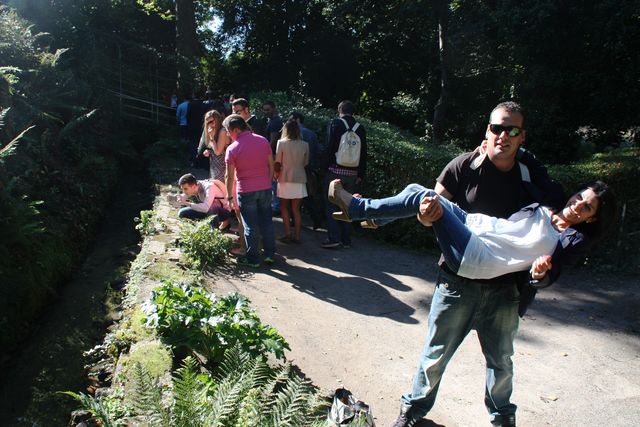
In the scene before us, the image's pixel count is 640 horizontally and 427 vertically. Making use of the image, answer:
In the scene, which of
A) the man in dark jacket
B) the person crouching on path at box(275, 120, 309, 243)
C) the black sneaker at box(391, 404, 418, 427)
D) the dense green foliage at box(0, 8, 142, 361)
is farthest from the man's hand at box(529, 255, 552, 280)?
the dense green foliage at box(0, 8, 142, 361)

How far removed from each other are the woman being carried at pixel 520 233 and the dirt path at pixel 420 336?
144 cm

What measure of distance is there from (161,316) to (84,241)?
5350mm

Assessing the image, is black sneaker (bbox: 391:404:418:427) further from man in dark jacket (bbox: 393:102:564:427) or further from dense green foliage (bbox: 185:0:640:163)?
dense green foliage (bbox: 185:0:640:163)

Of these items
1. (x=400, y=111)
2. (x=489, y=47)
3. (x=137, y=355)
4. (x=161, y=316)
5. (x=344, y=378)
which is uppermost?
(x=489, y=47)

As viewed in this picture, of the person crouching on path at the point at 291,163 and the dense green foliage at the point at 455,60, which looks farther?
the dense green foliage at the point at 455,60

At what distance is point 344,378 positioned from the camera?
4.49m

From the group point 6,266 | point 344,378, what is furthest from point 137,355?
point 6,266

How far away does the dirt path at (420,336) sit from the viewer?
4.24 metres

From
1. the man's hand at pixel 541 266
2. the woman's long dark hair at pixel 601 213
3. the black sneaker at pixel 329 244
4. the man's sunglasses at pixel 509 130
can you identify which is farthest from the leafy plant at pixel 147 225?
the woman's long dark hair at pixel 601 213

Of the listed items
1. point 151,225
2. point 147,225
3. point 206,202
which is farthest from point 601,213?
point 147,225

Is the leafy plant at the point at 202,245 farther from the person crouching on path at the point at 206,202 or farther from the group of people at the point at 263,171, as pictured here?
the person crouching on path at the point at 206,202

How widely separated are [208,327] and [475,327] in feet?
6.03

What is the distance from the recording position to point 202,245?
6680mm

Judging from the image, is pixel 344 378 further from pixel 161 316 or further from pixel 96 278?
pixel 96 278
